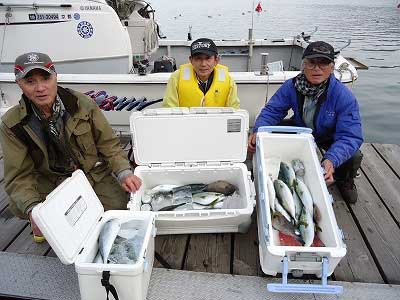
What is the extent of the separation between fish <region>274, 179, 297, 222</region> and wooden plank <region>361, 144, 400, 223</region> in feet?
3.84

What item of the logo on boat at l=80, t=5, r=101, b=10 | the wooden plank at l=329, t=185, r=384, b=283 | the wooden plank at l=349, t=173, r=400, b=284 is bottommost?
the wooden plank at l=329, t=185, r=384, b=283

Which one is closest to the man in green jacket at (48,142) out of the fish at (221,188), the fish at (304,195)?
the fish at (221,188)

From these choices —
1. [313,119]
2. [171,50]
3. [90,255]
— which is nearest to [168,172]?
[90,255]

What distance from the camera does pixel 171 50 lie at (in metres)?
7.11

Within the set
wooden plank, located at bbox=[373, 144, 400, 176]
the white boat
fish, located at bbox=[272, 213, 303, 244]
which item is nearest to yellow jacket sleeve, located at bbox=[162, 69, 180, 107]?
the white boat

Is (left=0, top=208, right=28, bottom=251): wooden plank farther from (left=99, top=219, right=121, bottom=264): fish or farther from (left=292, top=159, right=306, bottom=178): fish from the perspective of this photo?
(left=292, top=159, right=306, bottom=178): fish

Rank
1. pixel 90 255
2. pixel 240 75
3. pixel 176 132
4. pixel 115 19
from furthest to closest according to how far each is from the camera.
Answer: pixel 115 19
pixel 240 75
pixel 176 132
pixel 90 255

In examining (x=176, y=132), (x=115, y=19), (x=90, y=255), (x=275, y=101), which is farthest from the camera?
(x=115, y=19)

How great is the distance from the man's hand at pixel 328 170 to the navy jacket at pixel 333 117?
6cm

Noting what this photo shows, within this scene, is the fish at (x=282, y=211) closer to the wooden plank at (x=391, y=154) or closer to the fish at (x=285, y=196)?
the fish at (x=285, y=196)

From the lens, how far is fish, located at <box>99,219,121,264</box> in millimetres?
1950

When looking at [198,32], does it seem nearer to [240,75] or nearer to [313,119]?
[240,75]

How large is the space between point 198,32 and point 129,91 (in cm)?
1882

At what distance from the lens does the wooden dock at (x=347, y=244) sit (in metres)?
2.35
